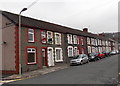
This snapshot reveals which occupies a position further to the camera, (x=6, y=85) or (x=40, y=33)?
(x=40, y=33)

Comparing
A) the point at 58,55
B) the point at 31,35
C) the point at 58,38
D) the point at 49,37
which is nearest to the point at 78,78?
the point at 31,35

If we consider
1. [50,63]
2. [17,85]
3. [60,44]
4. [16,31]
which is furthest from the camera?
[60,44]

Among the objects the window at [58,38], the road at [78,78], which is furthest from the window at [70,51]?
the road at [78,78]

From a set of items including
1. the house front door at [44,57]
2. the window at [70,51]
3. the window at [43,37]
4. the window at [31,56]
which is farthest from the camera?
the window at [70,51]

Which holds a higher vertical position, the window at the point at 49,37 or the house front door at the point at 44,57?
the window at the point at 49,37

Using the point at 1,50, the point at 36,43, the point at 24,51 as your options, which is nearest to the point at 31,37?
the point at 36,43

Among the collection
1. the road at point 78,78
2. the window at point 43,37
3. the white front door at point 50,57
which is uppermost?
the window at point 43,37

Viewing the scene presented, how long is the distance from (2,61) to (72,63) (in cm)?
1069

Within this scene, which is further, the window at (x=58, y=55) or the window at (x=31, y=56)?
the window at (x=58, y=55)

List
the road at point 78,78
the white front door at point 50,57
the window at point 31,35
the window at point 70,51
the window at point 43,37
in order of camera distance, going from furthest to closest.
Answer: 1. the window at point 70,51
2. the white front door at point 50,57
3. the window at point 43,37
4. the window at point 31,35
5. the road at point 78,78

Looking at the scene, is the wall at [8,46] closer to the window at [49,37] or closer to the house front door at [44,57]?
the house front door at [44,57]

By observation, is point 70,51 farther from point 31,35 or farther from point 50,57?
point 31,35

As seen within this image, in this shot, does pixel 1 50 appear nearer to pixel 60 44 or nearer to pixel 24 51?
pixel 24 51

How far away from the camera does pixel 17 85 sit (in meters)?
10.5
